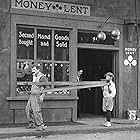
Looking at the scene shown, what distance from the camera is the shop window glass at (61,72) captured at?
1312cm

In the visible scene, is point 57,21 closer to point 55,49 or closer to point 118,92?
point 55,49

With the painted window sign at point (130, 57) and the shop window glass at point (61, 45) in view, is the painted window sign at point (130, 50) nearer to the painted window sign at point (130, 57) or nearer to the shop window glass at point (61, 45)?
the painted window sign at point (130, 57)

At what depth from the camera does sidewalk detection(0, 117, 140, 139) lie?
33.8 ft

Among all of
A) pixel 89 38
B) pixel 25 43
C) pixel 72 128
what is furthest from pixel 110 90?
pixel 25 43

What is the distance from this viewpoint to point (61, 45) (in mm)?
13188

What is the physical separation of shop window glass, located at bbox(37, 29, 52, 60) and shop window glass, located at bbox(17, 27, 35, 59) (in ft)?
0.87

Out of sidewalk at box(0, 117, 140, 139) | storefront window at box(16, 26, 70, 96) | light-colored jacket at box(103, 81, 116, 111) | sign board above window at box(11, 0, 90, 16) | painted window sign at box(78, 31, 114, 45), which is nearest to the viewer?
sidewalk at box(0, 117, 140, 139)

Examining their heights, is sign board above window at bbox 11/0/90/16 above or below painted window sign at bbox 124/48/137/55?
above

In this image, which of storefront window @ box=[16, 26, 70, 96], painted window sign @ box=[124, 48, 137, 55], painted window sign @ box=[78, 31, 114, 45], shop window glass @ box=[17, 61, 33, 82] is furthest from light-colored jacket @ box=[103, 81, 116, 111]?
painted window sign @ box=[124, 48, 137, 55]

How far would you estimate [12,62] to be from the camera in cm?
1214

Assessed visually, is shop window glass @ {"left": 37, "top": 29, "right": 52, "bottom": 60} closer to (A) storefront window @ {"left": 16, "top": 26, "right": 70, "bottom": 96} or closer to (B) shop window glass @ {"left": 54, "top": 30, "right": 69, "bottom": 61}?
(A) storefront window @ {"left": 16, "top": 26, "right": 70, "bottom": 96}

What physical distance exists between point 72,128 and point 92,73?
589 centimetres

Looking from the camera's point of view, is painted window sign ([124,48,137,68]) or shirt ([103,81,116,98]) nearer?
shirt ([103,81,116,98])

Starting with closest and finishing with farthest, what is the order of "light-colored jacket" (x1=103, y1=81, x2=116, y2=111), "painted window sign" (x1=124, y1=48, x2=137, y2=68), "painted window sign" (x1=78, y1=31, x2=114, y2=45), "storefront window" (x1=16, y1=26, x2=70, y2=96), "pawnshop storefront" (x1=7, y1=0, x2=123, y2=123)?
1. "light-colored jacket" (x1=103, y1=81, x2=116, y2=111)
2. "pawnshop storefront" (x1=7, y1=0, x2=123, y2=123)
3. "storefront window" (x1=16, y1=26, x2=70, y2=96)
4. "painted window sign" (x1=78, y1=31, x2=114, y2=45)
5. "painted window sign" (x1=124, y1=48, x2=137, y2=68)
